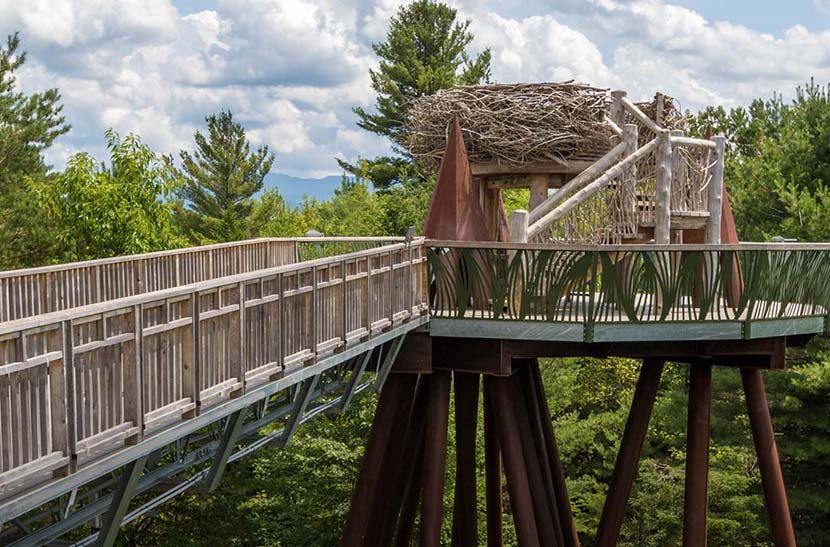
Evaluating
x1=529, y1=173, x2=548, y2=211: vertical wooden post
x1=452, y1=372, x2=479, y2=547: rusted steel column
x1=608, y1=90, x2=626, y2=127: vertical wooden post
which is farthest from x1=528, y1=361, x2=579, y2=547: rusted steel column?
x1=608, y1=90, x2=626, y2=127: vertical wooden post

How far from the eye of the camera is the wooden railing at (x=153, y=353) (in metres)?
5.95

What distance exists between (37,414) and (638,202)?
11019mm

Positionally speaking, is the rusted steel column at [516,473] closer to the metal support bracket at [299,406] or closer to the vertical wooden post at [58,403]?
the metal support bracket at [299,406]

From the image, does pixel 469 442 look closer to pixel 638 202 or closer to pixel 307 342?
pixel 638 202

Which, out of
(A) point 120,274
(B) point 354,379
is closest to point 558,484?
(B) point 354,379

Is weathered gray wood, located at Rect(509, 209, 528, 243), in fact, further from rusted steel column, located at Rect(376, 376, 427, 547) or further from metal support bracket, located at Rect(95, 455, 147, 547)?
metal support bracket, located at Rect(95, 455, 147, 547)

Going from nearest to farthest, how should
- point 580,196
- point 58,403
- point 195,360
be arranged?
point 58,403, point 195,360, point 580,196

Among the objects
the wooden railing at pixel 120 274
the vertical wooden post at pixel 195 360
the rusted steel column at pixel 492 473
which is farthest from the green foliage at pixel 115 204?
the vertical wooden post at pixel 195 360

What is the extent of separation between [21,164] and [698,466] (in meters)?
24.8

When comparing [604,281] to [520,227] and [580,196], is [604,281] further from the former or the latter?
[580,196]

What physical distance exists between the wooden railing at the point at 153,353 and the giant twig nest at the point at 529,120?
442 centimetres

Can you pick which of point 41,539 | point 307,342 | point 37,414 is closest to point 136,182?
point 307,342

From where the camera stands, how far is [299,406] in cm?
1101

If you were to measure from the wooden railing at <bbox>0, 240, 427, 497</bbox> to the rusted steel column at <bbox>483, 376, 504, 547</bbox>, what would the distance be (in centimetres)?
652
